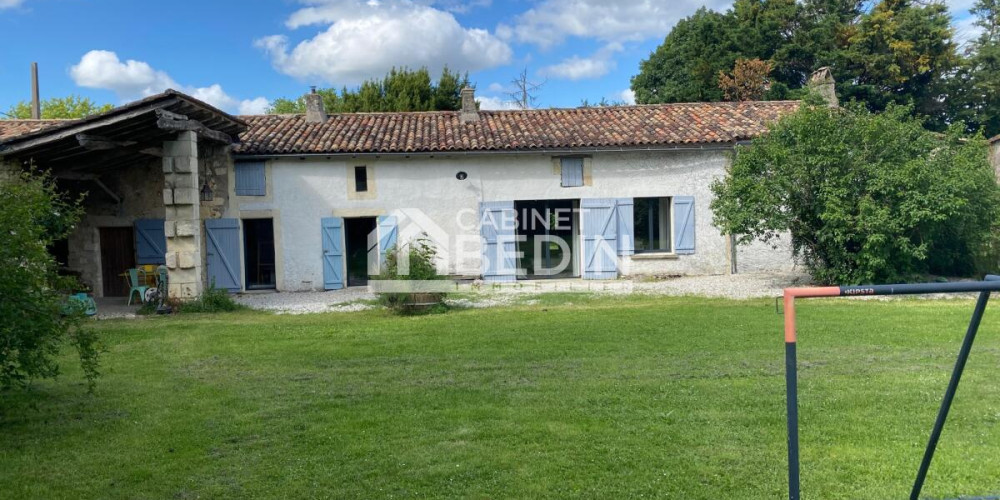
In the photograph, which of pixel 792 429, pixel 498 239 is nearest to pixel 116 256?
pixel 498 239

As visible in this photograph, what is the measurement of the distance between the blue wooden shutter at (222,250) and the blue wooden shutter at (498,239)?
552 centimetres

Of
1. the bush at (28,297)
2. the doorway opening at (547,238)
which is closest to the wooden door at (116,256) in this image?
the doorway opening at (547,238)

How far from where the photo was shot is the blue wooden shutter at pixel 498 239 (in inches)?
618

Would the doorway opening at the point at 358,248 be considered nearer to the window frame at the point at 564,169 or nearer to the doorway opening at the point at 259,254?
the doorway opening at the point at 259,254

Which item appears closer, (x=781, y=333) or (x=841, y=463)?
(x=841, y=463)

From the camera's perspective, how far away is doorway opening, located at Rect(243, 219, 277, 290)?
15.7 meters

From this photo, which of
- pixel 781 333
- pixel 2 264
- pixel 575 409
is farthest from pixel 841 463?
pixel 2 264

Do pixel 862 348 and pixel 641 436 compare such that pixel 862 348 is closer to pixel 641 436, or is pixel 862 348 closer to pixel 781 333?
pixel 781 333

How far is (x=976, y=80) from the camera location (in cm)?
2702

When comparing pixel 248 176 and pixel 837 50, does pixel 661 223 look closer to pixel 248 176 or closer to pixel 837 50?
pixel 248 176

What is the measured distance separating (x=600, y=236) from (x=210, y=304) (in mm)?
8440

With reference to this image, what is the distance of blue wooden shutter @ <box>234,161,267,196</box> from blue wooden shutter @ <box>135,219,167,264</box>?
1910 mm

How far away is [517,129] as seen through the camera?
654 inches

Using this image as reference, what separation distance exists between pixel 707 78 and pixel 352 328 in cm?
2368
